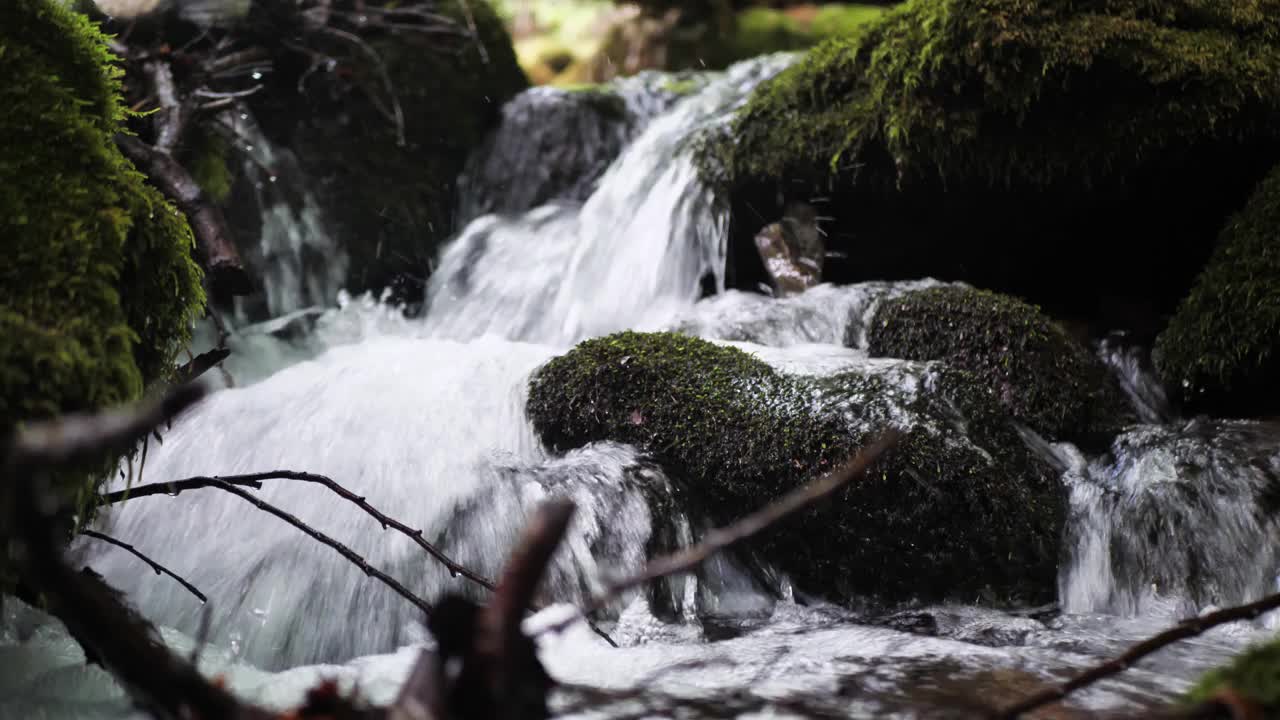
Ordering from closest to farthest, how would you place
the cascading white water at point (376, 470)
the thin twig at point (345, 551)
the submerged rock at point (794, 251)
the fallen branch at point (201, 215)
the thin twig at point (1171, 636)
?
the thin twig at point (1171, 636)
the thin twig at point (345, 551)
the fallen branch at point (201, 215)
the cascading white water at point (376, 470)
the submerged rock at point (794, 251)

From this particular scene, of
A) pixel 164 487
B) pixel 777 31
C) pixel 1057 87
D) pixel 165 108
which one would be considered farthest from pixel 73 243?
pixel 777 31

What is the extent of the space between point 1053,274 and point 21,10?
204 inches

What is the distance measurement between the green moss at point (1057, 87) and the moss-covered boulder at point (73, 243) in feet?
12.5

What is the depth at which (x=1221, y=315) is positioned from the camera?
4125 millimetres

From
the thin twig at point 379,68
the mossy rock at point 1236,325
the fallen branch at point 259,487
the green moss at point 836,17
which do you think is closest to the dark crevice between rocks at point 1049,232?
the mossy rock at point 1236,325

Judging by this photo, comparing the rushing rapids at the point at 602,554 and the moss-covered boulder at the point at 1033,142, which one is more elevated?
the moss-covered boulder at the point at 1033,142

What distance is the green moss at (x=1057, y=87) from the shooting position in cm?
418

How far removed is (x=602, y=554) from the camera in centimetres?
313

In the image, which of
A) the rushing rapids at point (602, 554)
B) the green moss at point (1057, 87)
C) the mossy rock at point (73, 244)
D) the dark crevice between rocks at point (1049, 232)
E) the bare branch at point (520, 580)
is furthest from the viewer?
the dark crevice between rocks at point (1049, 232)

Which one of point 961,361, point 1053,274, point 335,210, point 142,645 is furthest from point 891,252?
point 142,645

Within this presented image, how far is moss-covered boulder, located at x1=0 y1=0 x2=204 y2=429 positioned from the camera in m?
1.46

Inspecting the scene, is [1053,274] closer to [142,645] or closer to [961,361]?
[961,361]

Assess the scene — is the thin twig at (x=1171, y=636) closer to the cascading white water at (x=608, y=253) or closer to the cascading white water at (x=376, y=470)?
the cascading white water at (x=376, y=470)

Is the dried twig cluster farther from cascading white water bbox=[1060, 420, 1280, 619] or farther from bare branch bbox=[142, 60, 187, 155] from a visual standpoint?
bare branch bbox=[142, 60, 187, 155]
